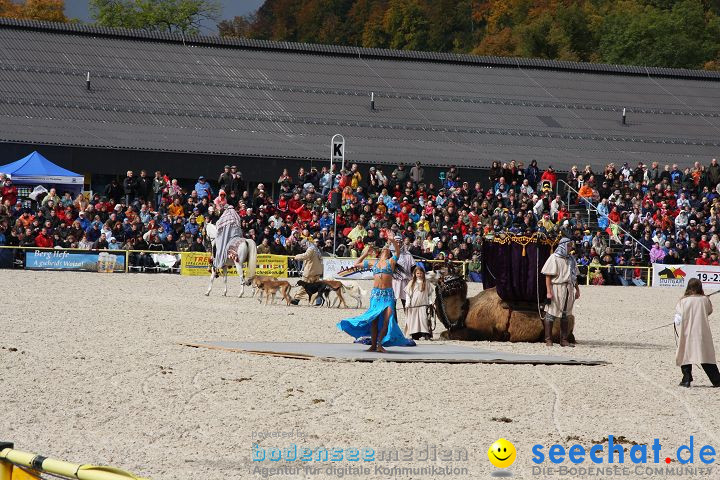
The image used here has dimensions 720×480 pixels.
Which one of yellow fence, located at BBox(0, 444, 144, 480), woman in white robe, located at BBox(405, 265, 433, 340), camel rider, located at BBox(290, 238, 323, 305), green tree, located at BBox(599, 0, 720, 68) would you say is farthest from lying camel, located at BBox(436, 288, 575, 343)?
green tree, located at BBox(599, 0, 720, 68)

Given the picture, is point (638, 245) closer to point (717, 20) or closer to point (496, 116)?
point (496, 116)

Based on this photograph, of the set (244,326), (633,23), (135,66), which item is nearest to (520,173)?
(135,66)

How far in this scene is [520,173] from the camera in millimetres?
41719

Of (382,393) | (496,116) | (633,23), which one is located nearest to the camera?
(382,393)

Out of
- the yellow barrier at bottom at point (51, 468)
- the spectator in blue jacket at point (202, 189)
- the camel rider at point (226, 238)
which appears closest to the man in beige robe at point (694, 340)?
the yellow barrier at bottom at point (51, 468)

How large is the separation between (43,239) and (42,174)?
11.3ft

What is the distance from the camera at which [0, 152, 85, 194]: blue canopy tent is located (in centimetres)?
3672

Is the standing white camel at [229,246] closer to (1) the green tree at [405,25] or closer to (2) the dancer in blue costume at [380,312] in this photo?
(2) the dancer in blue costume at [380,312]

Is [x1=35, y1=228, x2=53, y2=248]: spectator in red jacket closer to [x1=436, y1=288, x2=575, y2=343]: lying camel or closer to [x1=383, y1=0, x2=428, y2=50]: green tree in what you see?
[x1=436, y1=288, x2=575, y2=343]: lying camel

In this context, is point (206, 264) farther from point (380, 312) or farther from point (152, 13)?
point (152, 13)

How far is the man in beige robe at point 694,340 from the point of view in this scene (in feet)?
48.9

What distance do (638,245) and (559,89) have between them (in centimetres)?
1486

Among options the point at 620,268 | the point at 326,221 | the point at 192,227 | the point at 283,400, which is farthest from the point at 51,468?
the point at 620,268

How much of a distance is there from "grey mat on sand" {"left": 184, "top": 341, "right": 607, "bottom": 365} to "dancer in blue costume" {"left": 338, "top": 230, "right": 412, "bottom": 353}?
0.22 m
